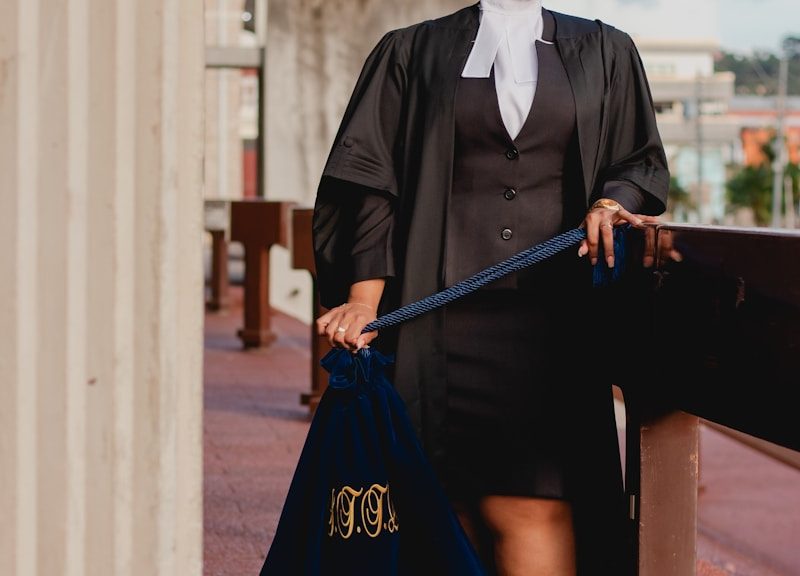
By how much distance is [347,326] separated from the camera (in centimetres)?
265

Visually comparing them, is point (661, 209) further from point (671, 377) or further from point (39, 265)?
point (39, 265)

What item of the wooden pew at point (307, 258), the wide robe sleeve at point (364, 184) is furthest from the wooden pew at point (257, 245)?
the wide robe sleeve at point (364, 184)

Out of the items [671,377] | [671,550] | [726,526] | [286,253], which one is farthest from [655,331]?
[286,253]

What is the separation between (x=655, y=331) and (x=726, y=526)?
4.22 meters

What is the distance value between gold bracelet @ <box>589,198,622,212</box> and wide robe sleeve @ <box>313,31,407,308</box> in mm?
403

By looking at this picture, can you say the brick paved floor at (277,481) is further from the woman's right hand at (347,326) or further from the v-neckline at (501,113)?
the v-neckline at (501,113)

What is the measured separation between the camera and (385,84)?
9.12 ft

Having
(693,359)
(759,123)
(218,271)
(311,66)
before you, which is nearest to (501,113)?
(693,359)

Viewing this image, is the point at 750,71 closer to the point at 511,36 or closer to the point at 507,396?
the point at 511,36

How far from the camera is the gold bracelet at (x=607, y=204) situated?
2.51 meters

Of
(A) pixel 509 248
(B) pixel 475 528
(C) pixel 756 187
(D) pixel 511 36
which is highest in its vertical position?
(D) pixel 511 36

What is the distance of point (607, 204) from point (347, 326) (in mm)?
516

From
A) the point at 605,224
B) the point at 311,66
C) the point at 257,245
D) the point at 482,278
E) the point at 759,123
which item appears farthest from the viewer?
the point at 759,123

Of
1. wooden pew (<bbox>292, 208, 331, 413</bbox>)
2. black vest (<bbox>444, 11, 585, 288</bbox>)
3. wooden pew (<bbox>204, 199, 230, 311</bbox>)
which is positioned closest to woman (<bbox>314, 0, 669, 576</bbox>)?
black vest (<bbox>444, 11, 585, 288</bbox>)
